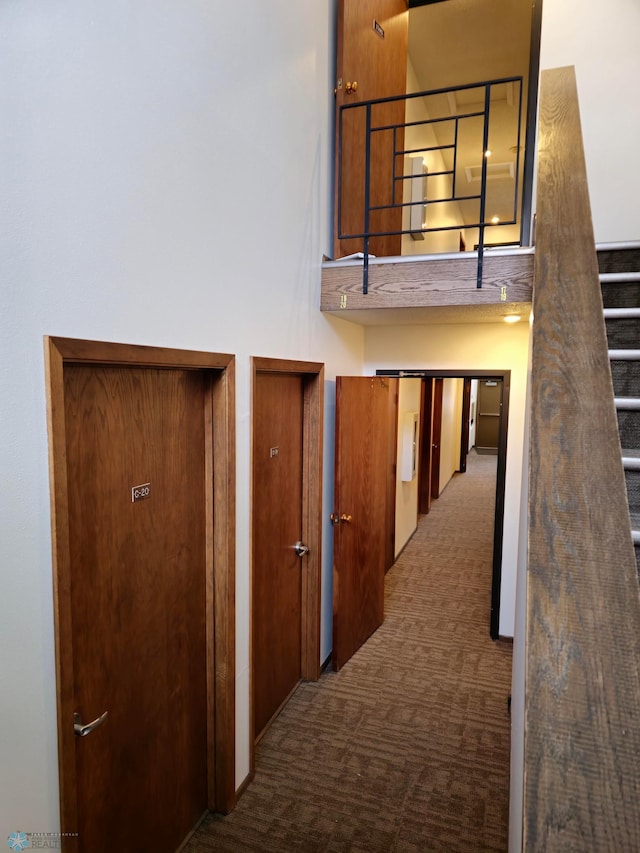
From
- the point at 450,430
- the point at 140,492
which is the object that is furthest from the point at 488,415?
the point at 140,492

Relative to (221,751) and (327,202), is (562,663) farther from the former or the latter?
(327,202)

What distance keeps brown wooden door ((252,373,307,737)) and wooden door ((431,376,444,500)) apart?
15.2 feet

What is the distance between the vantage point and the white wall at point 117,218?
116 cm

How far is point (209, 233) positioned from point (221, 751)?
2.05 meters

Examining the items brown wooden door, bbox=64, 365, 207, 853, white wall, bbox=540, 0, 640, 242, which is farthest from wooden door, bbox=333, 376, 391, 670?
white wall, bbox=540, 0, 640, 242

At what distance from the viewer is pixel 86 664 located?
1536 millimetres

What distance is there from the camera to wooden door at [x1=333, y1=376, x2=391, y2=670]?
10.6 ft

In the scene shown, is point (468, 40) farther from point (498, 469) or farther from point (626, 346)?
point (626, 346)

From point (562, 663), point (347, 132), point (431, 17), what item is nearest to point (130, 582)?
point (562, 663)

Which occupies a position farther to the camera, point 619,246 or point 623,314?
point 619,246

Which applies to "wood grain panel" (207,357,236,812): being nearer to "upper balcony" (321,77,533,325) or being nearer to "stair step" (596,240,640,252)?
"upper balcony" (321,77,533,325)

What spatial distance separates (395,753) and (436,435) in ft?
18.0

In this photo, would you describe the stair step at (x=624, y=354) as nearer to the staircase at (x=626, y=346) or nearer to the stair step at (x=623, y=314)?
the staircase at (x=626, y=346)

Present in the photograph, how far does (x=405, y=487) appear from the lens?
5.63 metres
